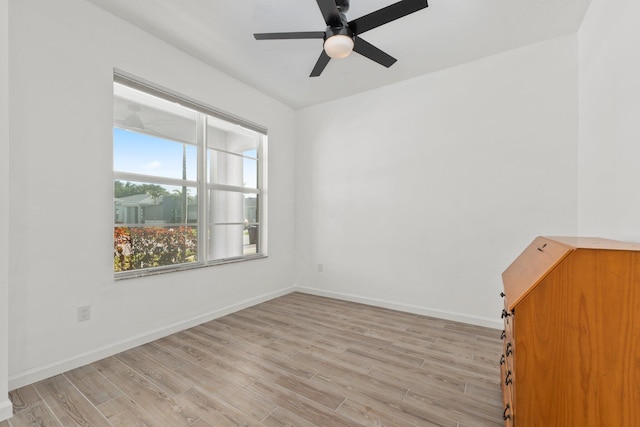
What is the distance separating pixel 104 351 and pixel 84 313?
1.24 feet

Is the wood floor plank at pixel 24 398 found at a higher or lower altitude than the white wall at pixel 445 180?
lower

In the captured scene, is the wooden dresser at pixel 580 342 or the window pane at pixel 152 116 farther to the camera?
the window pane at pixel 152 116

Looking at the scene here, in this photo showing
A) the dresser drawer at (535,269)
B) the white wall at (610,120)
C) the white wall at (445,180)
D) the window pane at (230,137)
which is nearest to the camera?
the dresser drawer at (535,269)

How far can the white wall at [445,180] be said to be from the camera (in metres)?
2.71

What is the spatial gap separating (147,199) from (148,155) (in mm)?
444

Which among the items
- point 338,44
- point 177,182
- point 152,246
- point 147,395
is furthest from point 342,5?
point 147,395

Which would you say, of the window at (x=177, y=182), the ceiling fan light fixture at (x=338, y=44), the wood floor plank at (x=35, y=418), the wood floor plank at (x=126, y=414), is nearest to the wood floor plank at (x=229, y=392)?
the wood floor plank at (x=126, y=414)

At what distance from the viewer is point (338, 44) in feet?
6.56

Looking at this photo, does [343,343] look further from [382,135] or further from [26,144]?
→ [26,144]

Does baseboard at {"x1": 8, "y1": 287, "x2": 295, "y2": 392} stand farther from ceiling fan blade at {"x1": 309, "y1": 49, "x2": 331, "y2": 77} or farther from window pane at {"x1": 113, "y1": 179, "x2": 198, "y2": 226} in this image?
ceiling fan blade at {"x1": 309, "y1": 49, "x2": 331, "y2": 77}

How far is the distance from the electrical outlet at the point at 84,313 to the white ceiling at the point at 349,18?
2527mm

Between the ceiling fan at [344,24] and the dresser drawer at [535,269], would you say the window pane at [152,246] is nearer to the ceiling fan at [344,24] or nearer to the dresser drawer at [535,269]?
the ceiling fan at [344,24]

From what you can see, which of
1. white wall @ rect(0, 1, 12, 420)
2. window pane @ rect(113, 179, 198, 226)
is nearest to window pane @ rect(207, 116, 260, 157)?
window pane @ rect(113, 179, 198, 226)

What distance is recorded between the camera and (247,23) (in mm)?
2459
